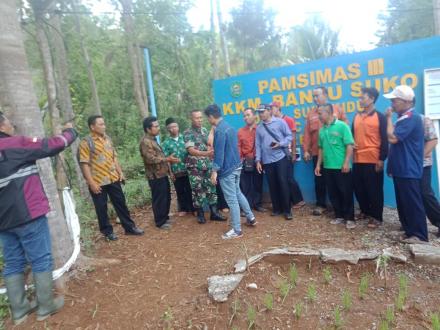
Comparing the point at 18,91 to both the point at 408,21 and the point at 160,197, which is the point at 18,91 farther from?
the point at 408,21

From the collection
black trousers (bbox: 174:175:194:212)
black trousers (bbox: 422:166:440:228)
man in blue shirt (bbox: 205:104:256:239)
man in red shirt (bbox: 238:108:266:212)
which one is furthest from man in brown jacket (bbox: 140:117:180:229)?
black trousers (bbox: 422:166:440:228)

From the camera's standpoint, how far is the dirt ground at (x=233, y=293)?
8.86 ft

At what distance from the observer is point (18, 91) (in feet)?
9.57

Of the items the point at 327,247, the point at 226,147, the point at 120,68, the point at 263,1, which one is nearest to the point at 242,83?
the point at 226,147

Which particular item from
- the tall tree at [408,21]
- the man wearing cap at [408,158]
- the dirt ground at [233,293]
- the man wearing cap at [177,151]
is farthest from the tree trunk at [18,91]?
the tall tree at [408,21]

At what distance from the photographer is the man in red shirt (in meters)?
5.32

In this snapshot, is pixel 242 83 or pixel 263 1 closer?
pixel 242 83

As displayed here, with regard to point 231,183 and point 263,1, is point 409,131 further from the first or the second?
point 263,1

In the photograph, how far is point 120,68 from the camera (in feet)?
46.4

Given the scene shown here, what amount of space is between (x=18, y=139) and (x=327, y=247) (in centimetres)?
324

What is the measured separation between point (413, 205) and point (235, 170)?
203 centimetres

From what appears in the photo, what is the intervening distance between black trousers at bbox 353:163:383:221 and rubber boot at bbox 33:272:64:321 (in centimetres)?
375

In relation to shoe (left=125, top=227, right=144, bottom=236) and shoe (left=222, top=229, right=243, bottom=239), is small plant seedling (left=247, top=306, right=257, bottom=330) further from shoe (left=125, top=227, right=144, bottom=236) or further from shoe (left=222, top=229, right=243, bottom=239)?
shoe (left=125, top=227, right=144, bottom=236)

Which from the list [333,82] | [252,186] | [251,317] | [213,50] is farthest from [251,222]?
[213,50]
